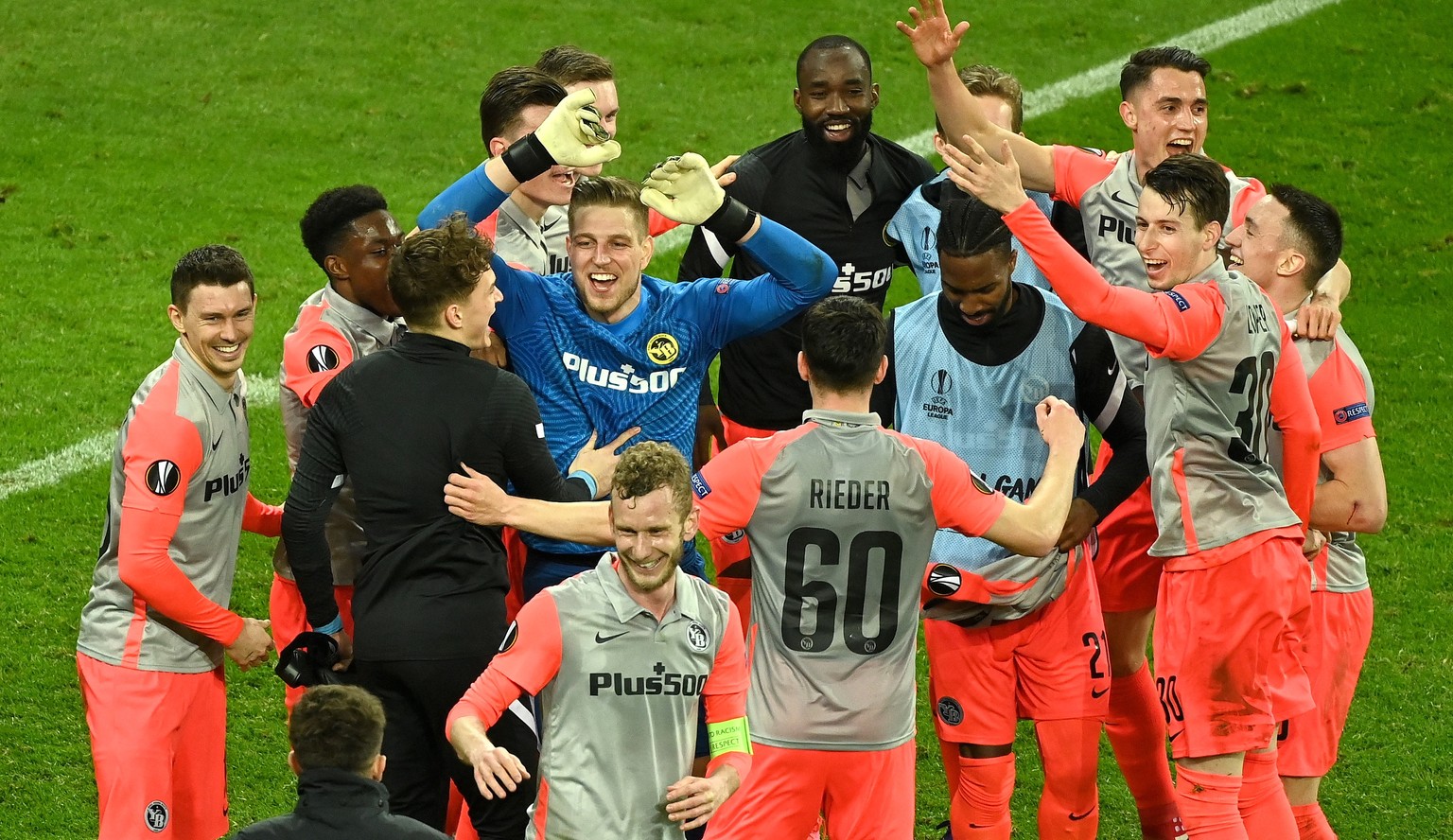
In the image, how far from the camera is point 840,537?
4832 millimetres

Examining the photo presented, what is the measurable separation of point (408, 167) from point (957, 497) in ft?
28.5

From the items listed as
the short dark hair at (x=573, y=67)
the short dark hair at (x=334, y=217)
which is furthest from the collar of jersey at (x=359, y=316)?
the short dark hair at (x=573, y=67)

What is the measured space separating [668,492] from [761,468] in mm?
585

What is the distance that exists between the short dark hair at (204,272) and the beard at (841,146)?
7.74 ft

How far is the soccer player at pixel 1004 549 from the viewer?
5.61m

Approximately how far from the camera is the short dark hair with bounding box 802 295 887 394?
15.7 ft

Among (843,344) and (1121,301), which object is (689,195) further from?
(1121,301)

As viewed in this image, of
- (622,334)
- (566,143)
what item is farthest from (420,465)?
(566,143)

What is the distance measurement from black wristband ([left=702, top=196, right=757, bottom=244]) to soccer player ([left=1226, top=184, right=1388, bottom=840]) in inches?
66.3

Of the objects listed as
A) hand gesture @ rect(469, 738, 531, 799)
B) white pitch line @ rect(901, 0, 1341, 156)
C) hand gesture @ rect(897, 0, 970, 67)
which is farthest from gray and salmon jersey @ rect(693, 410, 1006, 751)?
white pitch line @ rect(901, 0, 1341, 156)

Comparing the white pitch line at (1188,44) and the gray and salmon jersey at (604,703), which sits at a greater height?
the white pitch line at (1188,44)

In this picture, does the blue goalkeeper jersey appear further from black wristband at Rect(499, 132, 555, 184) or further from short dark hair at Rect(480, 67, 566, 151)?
short dark hair at Rect(480, 67, 566, 151)

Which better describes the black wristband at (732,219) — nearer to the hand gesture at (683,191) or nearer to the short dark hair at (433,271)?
the hand gesture at (683,191)

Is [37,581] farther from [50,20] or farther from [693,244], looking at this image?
[50,20]
